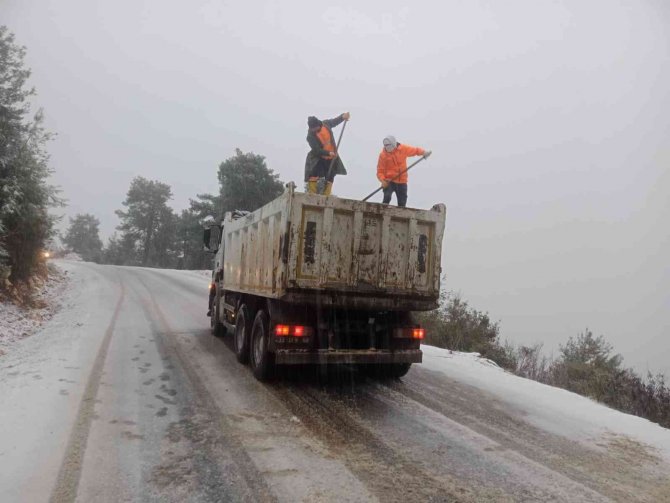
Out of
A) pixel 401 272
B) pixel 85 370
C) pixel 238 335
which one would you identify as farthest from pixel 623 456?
pixel 85 370

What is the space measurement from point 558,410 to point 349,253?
3330mm

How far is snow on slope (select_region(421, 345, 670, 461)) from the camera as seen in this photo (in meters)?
4.85

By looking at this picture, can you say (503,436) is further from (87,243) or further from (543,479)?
(87,243)

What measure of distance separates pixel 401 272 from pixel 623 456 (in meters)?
2.92

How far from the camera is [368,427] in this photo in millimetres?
4488

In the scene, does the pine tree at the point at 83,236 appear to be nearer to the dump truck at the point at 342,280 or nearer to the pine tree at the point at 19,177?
the pine tree at the point at 19,177

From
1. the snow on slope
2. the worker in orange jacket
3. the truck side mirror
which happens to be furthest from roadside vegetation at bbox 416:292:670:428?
the truck side mirror

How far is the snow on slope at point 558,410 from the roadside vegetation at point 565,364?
3.35 ft

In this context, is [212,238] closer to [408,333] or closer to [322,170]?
[322,170]

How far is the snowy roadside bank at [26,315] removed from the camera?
26.4 ft

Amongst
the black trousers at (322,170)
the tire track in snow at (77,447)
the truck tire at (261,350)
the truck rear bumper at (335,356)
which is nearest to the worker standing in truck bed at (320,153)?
the black trousers at (322,170)

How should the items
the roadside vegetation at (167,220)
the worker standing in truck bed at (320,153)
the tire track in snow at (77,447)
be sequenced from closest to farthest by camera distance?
the tire track in snow at (77,447) < the worker standing in truck bed at (320,153) < the roadside vegetation at (167,220)

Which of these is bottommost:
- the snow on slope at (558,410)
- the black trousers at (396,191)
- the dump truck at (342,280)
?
the snow on slope at (558,410)

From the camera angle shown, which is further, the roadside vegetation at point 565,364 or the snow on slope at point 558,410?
→ the roadside vegetation at point 565,364
